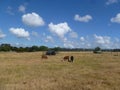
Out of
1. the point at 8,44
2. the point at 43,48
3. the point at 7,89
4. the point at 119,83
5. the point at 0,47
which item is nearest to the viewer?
the point at 7,89

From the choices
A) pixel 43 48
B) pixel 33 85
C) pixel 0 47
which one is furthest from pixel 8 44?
pixel 33 85

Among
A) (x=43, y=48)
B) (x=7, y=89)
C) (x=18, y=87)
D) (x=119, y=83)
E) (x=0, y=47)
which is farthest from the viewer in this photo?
(x=43, y=48)

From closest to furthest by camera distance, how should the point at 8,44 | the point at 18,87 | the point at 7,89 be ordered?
the point at 7,89, the point at 18,87, the point at 8,44

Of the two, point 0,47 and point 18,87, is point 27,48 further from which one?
point 18,87

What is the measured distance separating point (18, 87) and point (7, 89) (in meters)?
1.22

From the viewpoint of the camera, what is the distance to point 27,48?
159500mm

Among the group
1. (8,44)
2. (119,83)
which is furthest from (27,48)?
(119,83)

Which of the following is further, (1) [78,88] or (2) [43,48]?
(2) [43,48]

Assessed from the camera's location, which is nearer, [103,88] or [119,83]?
[103,88]

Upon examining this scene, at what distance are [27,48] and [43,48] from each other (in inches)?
921

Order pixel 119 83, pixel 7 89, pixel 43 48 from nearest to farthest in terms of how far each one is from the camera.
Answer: pixel 7 89 → pixel 119 83 → pixel 43 48

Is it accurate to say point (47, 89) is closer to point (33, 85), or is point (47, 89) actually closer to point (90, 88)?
point (33, 85)

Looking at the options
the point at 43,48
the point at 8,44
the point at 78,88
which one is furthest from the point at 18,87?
the point at 43,48

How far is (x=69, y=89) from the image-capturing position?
16922 millimetres
